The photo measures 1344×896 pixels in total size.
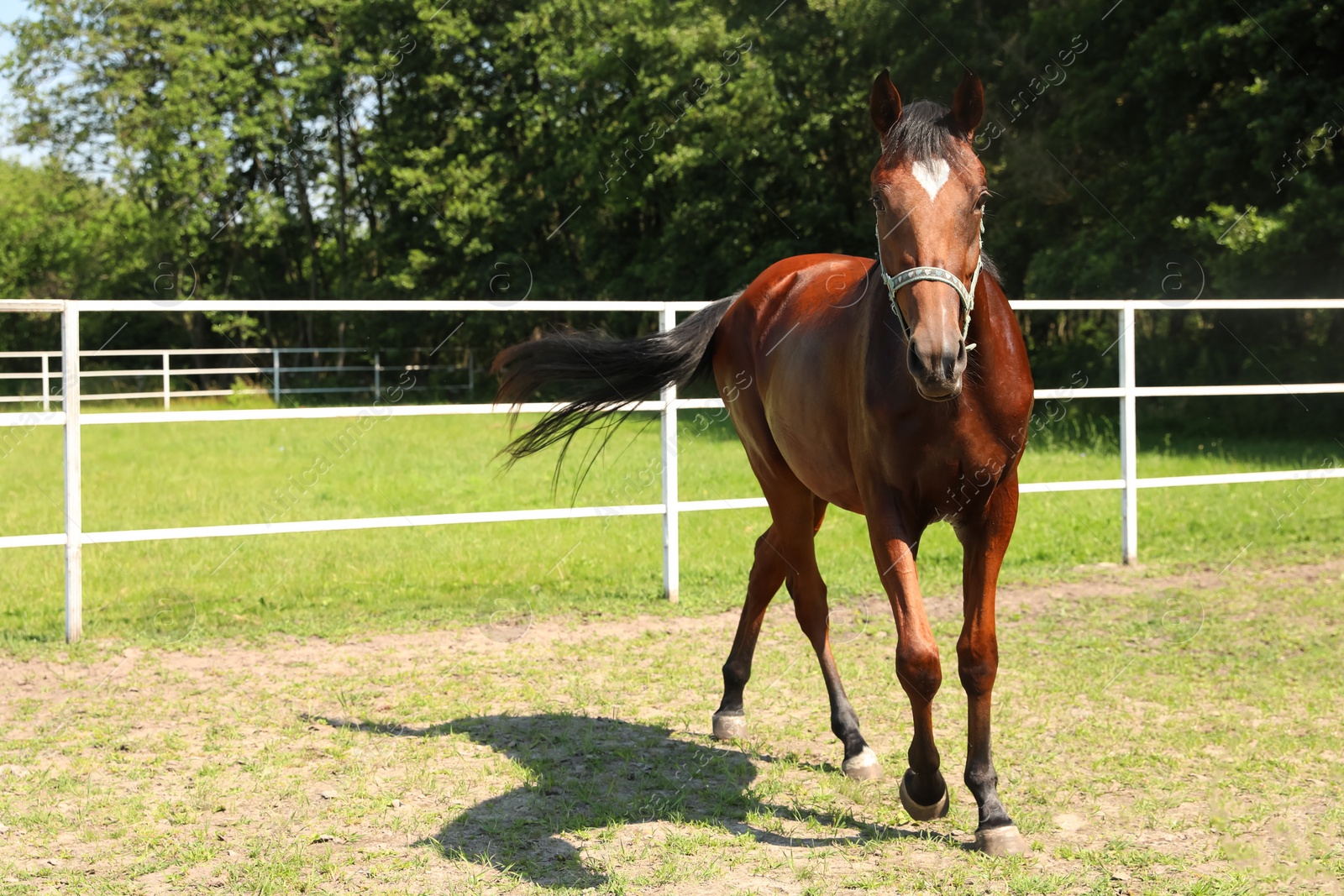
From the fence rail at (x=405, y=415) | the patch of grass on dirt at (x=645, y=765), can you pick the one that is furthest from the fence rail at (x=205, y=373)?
the patch of grass on dirt at (x=645, y=765)

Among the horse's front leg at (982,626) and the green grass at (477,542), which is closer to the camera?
the horse's front leg at (982,626)

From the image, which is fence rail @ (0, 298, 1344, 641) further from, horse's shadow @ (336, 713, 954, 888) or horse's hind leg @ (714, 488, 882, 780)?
horse's shadow @ (336, 713, 954, 888)

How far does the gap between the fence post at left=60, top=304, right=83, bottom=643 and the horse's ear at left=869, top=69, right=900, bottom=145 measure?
4.11m

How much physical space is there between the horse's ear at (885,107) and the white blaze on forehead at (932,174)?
0.70ft

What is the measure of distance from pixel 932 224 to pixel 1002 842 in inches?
65.3

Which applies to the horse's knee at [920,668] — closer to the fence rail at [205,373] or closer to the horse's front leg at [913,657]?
the horse's front leg at [913,657]

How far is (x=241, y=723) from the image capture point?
13.8 feet

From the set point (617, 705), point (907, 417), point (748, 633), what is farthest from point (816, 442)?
point (617, 705)

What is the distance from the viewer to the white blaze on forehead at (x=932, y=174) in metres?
2.69

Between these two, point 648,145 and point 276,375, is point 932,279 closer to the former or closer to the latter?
point 276,375

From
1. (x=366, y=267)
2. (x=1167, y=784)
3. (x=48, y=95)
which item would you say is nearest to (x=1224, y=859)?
(x=1167, y=784)

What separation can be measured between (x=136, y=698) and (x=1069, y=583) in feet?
16.5

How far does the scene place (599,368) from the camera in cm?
449

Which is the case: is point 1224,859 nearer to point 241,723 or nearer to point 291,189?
point 241,723
